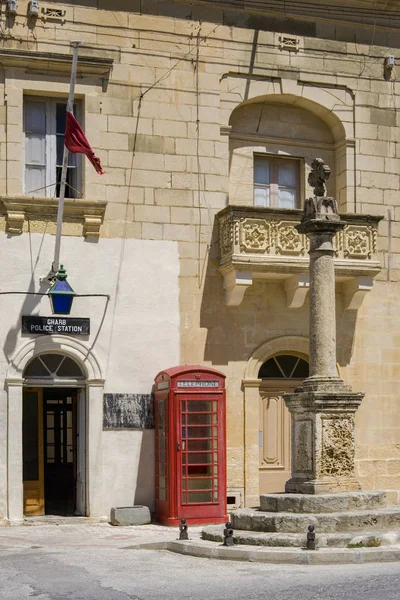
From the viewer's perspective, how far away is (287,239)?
19219mm

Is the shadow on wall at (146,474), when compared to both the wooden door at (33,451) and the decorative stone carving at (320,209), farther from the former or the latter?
the decorative stone carving at (320,209)

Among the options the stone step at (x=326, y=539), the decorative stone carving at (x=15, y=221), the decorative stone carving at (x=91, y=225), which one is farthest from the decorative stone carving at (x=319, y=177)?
the decorative stone carving at (x=15, y=221)

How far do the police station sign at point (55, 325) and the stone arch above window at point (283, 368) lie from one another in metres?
3.47

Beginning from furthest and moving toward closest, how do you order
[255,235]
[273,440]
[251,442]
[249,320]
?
[273,440] → [249,320] → [251,442] → [255,235]

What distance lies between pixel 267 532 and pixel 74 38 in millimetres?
9246

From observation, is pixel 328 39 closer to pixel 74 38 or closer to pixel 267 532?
pixel 74 38

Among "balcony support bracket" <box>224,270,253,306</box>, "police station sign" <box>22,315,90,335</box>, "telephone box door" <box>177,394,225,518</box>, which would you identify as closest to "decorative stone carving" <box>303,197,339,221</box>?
"balcony support bracket" <box>224,270,253,306</box>

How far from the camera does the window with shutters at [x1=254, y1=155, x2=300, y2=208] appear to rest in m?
20.4

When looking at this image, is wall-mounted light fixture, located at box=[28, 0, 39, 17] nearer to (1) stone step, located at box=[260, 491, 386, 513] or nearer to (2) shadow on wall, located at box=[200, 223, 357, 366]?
(2) shadow on wall, located at box=[200, 223, 357, 366]

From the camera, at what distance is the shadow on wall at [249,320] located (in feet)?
63.7

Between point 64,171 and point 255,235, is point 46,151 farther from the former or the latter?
point 255,235

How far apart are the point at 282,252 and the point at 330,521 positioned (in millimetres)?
6403

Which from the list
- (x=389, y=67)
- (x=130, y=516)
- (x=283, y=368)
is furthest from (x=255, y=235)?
(x=130, y=516)

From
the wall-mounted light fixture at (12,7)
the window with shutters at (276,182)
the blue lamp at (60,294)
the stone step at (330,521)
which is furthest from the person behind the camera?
the window with shutters at (276,182)
